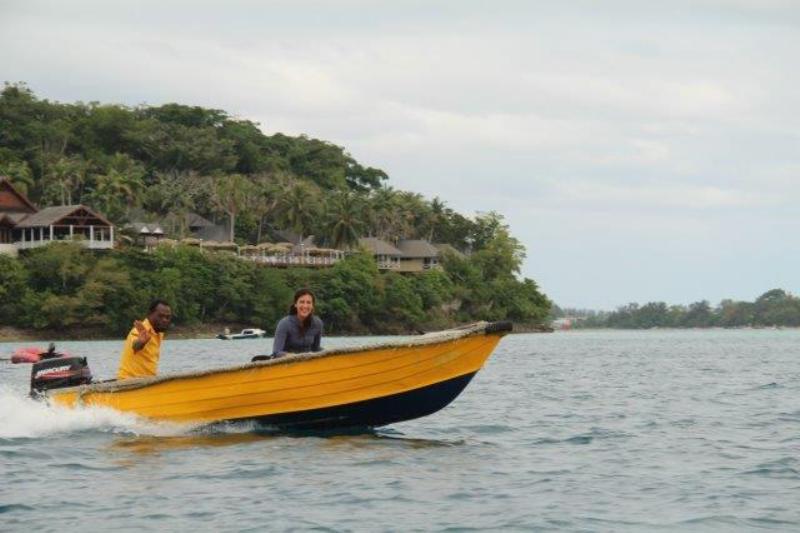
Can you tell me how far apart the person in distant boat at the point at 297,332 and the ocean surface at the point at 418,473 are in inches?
48.9

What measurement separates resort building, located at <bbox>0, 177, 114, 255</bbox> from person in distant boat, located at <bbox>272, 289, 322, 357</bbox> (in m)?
84.1

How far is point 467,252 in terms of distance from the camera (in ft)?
520

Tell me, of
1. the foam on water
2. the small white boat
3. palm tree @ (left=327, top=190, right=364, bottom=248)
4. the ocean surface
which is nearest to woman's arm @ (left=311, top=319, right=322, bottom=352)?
the ocean surface

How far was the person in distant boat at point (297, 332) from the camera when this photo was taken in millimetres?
19109

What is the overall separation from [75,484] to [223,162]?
13492 centimetres

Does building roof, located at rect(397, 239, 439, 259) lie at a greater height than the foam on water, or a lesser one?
greater

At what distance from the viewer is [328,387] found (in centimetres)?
1895

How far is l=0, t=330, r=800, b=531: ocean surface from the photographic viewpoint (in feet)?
44.9

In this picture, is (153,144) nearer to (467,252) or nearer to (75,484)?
(467,252)

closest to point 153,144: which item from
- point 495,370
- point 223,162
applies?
point 223,162

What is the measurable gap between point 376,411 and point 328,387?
861mm

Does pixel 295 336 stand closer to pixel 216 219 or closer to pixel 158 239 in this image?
pixel 158 239

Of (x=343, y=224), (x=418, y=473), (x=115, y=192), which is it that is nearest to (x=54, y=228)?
(x=115, y=192)

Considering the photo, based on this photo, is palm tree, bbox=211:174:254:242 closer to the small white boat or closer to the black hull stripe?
the small white boat
